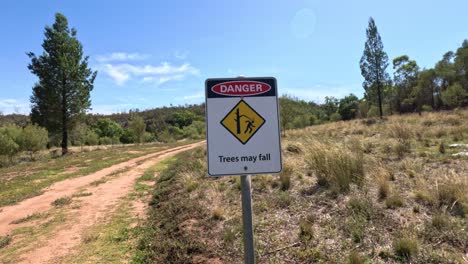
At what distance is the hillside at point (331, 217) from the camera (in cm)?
362

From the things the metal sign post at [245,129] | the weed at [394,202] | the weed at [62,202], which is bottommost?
the weed at [62,202]

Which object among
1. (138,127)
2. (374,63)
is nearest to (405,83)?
(374,63)

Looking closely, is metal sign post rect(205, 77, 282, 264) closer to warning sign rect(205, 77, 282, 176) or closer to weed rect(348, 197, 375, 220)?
warning sign rect(205, 77, 282, 176)

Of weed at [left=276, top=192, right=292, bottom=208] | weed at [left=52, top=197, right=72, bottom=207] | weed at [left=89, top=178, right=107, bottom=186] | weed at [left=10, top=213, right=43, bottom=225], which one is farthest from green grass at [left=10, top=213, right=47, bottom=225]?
weed at [left=276, top=192, right=292, bottom=208]

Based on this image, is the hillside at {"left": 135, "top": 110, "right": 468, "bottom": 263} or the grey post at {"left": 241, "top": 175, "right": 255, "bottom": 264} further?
the hillside at {"left": 135, "top": 110, "right": 468, "bottom": 263}

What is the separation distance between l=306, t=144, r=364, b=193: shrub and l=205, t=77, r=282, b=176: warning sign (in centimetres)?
387

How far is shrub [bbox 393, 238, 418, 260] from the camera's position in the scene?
132 inches

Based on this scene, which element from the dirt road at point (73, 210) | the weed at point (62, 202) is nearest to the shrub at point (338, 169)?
the dirt road at point (73, 210)

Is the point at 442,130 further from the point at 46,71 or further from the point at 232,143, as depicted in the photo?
the point at 46,71

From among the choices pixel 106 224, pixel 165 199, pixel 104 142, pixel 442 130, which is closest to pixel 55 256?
pixel 106 224

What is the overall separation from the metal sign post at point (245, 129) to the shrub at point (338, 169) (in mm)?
3854

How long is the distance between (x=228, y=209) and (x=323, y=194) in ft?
6.08

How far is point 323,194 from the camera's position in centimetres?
567

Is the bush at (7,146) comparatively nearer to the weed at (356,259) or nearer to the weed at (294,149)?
the weed at (294,149)
